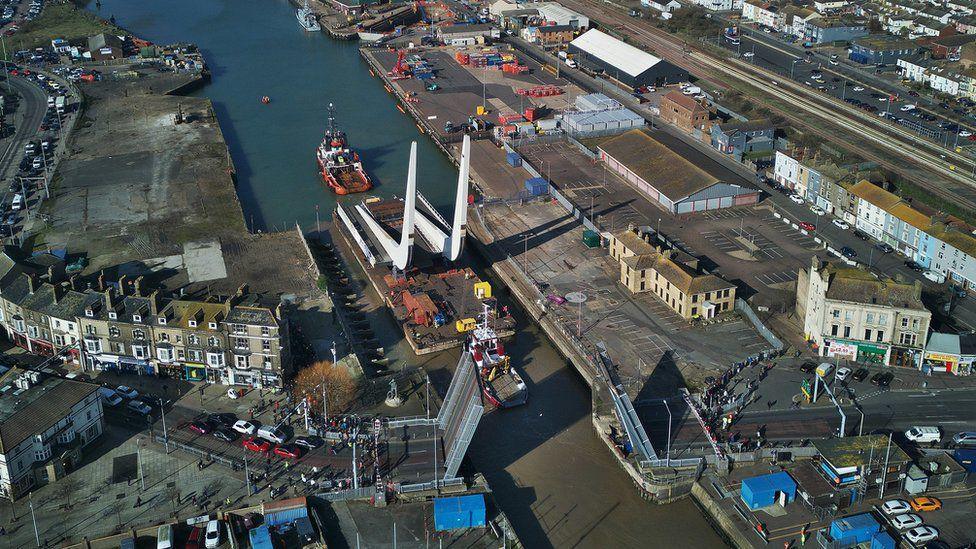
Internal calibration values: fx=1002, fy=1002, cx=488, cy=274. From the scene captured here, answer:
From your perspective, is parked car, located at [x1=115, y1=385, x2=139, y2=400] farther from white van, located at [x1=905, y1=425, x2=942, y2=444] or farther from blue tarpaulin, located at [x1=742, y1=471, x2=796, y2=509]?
white van, located at [x1=905, y1=425, x2=942, y2=444]

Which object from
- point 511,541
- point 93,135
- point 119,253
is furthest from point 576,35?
point 511,541

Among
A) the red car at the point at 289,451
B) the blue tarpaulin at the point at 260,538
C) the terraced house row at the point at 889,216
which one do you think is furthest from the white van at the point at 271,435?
the terraced house row at the point at 889,216

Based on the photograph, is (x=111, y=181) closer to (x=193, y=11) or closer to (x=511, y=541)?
(x=511, y=541)

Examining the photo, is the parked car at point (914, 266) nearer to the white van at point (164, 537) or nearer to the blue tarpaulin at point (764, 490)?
the blue tarpaulin at point (764, 490)

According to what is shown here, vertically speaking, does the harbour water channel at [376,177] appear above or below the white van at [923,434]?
below

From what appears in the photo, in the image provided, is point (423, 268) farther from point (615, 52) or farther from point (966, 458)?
point (615, 52)

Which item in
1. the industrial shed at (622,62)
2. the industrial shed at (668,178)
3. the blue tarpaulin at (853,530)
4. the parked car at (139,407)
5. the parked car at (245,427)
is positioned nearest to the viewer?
the blue tarpaulin at (853,530)

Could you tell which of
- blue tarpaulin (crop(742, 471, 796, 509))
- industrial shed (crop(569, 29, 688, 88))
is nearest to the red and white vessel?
industrial shed (crop(569, 29, 688, 88))
